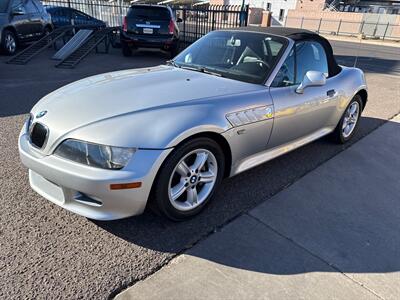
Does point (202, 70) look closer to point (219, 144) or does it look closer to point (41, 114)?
Answer: point (219, 144)

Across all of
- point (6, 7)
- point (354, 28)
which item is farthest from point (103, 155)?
point (354, 28)

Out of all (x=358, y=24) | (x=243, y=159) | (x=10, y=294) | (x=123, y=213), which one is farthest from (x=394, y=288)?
(x=358, y=24)

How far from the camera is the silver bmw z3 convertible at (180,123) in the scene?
91.9 inches

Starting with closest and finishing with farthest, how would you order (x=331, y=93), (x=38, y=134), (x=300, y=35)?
(x=38, y=134)
(x=300, y=35)
(x=331, y=93)

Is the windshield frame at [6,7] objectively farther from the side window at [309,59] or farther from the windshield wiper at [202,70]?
the side window at [309,59]

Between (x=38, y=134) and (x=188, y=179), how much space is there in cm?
126

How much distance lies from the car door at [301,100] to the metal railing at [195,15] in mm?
8107

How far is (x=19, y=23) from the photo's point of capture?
10.5 meters

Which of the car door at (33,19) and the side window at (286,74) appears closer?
the side window at (286,74)

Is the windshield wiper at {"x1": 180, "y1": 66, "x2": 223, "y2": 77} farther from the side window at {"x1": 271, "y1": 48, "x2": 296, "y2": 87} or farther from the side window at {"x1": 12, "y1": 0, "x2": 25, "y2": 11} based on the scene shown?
the side window at {"x1": 12, "y1": 0, "x2": 25, "y2": 11}

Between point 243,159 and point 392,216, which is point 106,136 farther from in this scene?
point 392,216

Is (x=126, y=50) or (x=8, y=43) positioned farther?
(x=126, y=50)

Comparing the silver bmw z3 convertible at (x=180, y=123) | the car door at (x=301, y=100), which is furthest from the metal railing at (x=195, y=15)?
the silver bmw z3 convertible at (x=180, y=123)

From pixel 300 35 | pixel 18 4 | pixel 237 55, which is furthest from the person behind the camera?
pixel 18 4
